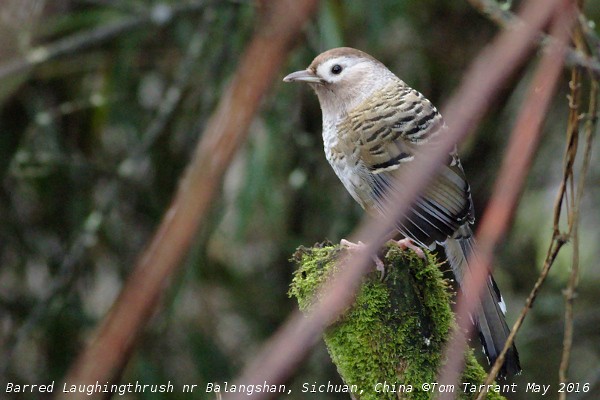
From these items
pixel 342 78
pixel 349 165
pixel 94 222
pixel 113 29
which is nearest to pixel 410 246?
pixel 349 165

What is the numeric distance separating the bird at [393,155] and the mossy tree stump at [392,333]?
0.94ft

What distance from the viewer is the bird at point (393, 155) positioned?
9.39 ft

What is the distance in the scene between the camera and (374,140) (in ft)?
11.4

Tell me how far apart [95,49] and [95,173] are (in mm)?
843

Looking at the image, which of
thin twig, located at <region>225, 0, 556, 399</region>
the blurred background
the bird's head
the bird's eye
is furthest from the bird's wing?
thin twig, located at <region>225, 0, 556, 399</region>

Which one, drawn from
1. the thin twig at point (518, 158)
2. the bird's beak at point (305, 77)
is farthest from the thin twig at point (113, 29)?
the thin twig at point (518, 158)

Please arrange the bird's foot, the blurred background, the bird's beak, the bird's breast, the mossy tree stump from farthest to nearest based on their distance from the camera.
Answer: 1. the blurred background
2. the bird's beak
3. the bird's breast
4. the bird's foot
5. the mossy tree stump

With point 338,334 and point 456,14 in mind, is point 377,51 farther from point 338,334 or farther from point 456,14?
point 338,334

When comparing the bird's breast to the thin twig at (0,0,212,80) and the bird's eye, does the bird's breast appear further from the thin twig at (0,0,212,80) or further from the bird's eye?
the thin twig at (0,0,212,80)

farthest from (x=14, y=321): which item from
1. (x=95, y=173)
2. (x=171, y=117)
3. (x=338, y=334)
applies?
(x=338, y=334)

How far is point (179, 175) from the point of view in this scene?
18.8 ft

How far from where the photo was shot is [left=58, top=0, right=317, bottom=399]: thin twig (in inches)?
32.9

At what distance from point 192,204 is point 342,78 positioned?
3011mm

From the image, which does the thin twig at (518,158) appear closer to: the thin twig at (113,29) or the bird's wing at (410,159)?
the bird's wing at (410,159)
